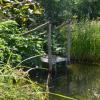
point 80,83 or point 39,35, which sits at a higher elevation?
point 39,35

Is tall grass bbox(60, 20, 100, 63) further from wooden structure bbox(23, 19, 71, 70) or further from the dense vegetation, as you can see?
wooden structure bbox(23, 19, 71, 70)

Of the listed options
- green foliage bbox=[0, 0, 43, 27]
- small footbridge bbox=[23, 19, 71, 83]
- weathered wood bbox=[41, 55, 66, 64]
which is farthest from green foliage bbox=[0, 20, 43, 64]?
green foliage bbox=[0, 0, 43, 27]

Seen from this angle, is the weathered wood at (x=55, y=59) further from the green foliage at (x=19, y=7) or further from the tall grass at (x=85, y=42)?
the green foliage at (x=19, y=7)

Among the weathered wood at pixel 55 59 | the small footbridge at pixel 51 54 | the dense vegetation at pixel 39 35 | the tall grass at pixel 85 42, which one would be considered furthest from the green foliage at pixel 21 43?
the tall grass at pixel 85 42

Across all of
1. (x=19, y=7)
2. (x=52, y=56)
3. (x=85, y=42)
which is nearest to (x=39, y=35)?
(x=52, y=56)

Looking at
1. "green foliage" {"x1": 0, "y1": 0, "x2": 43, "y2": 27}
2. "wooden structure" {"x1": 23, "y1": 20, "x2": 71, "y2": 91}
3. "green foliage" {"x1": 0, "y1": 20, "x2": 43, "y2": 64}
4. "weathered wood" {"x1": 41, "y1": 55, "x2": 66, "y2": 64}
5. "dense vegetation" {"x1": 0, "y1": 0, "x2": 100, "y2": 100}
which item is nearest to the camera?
"dense vegetation" {"x1": 0, "y1": 0, "x2": 100, "y2": 100}

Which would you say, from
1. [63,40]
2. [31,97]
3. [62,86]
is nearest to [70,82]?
[62,86]

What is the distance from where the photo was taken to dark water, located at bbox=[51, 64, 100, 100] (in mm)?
7723

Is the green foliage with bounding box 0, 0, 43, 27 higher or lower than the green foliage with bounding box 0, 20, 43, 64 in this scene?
higher

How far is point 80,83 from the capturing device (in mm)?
8688

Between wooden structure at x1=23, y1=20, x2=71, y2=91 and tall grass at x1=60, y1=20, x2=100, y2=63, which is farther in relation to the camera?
tall grass at x1=60, y1=20, x2=100, y2=63

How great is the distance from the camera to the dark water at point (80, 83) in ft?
25.3

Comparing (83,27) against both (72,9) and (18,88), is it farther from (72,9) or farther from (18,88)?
(18,88)

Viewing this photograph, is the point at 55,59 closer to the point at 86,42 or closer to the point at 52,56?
the point at 52,56
